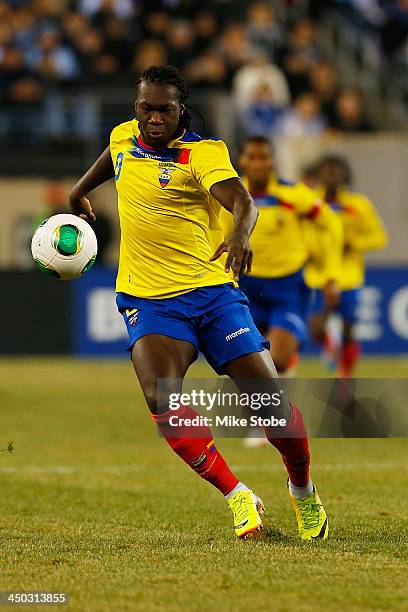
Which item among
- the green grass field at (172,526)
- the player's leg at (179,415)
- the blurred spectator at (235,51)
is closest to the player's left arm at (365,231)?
the green grass field at (172,526)

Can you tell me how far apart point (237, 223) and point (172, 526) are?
1.94 meters

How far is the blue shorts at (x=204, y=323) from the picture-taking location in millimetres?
6352

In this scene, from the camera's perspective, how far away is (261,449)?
35.2 feet

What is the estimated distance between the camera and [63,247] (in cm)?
656

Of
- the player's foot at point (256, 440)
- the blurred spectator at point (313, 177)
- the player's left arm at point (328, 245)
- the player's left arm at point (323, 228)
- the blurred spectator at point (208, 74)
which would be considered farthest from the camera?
the blurred spectator at point (208, 74)

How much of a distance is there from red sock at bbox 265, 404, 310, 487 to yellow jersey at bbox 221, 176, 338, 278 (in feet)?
12.3

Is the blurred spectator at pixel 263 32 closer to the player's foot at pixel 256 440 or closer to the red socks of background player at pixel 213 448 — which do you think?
the player's foot at pixel 256 440

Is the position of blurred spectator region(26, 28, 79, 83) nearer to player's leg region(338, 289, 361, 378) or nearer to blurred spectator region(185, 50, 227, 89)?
blurred spectator region(185, 50, 227, 89)

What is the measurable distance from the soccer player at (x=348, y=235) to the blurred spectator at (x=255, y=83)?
5545 mm

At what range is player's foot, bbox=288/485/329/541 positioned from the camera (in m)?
6.45

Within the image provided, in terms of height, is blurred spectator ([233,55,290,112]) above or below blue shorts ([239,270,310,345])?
above

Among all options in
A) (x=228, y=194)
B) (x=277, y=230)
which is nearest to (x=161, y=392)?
(x=228, y=194)

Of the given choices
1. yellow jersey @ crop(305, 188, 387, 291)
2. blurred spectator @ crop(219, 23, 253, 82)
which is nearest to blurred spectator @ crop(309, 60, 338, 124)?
blurred spectator @ crop(219, 23, 253, 82)

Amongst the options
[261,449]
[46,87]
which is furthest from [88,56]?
[261,449]
